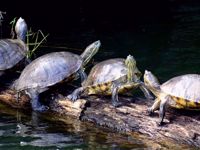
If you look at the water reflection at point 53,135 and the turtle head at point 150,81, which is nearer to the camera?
the water reflection at point 53,135

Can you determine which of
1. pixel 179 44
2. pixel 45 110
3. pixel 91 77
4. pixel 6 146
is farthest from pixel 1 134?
pixel 179 44

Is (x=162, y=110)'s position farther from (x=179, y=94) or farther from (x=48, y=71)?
(x=48, y=71)

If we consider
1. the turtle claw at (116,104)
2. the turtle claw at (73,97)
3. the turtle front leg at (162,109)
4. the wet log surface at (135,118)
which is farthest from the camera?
the turtle claw at (73,97)

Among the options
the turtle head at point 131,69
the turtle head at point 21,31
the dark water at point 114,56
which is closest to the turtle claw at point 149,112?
the dark water at point 114,56

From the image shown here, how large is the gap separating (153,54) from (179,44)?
3.20 ft

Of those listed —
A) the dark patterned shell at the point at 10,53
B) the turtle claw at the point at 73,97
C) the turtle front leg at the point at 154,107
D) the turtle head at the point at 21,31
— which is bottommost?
the turtle front leg at the point at 154,107

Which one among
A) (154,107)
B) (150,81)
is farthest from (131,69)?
(154,107)

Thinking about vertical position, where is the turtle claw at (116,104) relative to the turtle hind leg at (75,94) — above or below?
below

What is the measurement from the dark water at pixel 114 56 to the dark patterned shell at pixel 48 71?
1.40 feet

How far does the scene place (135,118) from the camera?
228 inches

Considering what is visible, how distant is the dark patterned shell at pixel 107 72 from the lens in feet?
20.3

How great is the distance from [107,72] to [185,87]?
118 cm

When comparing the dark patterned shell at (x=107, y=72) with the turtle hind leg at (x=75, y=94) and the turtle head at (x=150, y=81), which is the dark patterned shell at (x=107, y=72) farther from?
the turtle head at (x=150, y=81)

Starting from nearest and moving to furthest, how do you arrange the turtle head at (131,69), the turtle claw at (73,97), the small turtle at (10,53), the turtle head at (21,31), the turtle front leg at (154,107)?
the turtle front leg at (154,107)
the turtle head at (131,69)
the turtle claw at (73,97)
the small turtle at (10,53)
the turtle head at (21,31)
